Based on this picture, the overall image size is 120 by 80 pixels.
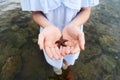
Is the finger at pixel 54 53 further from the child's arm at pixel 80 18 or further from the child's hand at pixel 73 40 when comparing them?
the child's arm at pixel 80 18

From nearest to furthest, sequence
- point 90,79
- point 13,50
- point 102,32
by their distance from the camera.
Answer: point 90,79 < point 13,50 < point 102,32

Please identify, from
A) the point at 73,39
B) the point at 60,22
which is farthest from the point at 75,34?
the point at 60,22

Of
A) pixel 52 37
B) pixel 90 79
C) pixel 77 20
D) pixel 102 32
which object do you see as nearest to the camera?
pixel 52 37

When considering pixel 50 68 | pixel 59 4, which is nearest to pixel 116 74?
pixel 50 68

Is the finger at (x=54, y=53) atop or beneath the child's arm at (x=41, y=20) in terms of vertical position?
beneath

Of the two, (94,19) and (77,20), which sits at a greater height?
(77,20)

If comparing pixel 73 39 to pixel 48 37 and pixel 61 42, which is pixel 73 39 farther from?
pixel 48 37

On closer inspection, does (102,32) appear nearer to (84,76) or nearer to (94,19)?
(94,19)

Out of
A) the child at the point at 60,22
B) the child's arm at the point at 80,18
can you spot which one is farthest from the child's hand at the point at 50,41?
the child's arm at the point at 80,18
